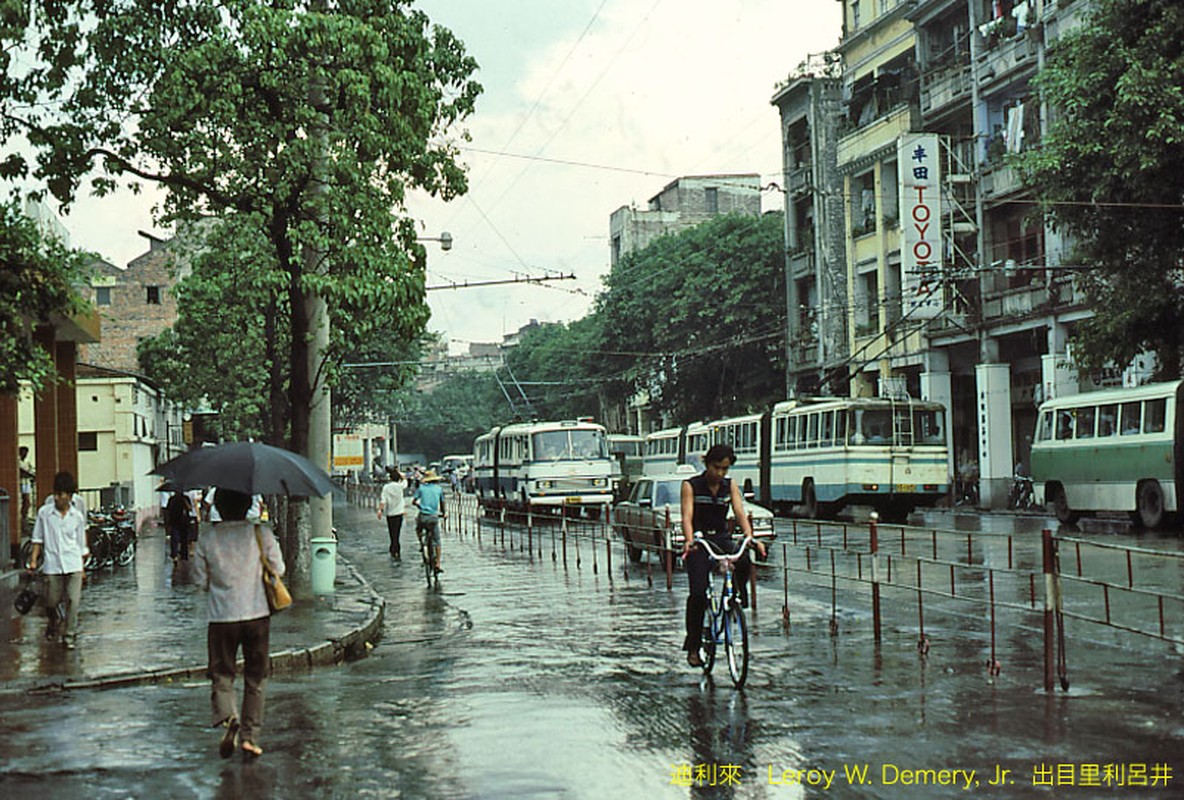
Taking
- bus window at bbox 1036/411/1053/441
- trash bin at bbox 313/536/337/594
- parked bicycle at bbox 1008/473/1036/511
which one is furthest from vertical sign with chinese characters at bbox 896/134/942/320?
trash bin at bbox 313/536/337/594

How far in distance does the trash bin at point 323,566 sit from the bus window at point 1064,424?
19032 millimetres

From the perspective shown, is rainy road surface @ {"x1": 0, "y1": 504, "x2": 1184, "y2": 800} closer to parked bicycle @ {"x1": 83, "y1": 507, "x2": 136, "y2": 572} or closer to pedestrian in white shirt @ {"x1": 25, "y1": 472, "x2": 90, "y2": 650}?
pedestrian in white shirt @ {"x1": 25, "y1": 472, "x2": 90, "y2": 650}

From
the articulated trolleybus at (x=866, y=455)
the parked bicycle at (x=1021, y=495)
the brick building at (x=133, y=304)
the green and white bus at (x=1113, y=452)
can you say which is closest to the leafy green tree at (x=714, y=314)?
the parked bicycle at (x=1021, y=495)

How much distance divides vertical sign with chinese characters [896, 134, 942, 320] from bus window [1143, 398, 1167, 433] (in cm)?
1331

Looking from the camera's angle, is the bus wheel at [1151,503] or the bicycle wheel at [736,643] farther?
the bus wheel at [1151,503]

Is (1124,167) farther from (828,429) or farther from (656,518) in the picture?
(828,429)

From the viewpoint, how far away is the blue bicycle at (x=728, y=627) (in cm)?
1058

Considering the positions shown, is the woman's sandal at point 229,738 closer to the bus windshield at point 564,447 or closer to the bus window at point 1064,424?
the bus window at point 1064,424

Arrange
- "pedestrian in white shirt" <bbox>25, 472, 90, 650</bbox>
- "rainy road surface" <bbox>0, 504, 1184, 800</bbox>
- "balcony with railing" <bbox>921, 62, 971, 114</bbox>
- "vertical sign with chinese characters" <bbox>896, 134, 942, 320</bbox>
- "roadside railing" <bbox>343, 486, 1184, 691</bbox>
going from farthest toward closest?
"balcony with railing" <bbox>921, 62, 971, 114</bbox> < "vertical sign with chinese characters" <bbox>896, 134, 942, 320</bbox> < "pedestrian in white shirt" <bbox>25, 472, 90, 650</bbox> < "roadside railing" <bbox>343, 486, 1184, 691</bbox> < "rainy road surface" <bbox>0, 504, 1184, 800</bbox>

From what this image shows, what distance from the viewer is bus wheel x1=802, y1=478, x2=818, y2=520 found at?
125 feet

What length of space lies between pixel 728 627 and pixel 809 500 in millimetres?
28039

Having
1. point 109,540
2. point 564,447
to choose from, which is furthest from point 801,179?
point 109,540

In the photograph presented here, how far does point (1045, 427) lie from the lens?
109 ft

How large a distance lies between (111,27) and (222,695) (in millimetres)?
Result: 10705
